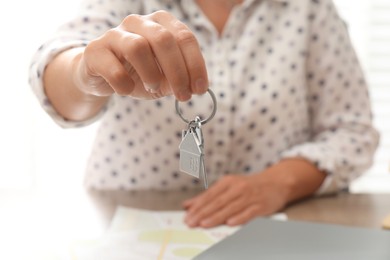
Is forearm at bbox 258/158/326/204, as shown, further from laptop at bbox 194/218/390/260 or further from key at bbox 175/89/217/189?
key at bbox 175/89/217/189

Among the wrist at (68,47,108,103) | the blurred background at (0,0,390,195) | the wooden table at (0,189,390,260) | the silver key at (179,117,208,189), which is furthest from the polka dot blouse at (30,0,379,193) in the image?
the blurred background at (0,0,390,195)

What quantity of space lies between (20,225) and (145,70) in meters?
0.34

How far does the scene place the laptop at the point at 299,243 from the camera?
638mm

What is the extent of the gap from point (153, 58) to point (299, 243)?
0.27 meters

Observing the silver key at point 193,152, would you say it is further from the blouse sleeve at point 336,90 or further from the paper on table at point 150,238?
the blouse sleeve at point 336,90

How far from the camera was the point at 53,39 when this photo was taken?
0.90 metres

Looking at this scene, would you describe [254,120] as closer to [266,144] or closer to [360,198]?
[266,144]

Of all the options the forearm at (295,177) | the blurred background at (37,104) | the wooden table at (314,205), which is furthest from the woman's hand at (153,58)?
the blurred background at (37,104)

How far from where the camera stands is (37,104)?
6.39ft

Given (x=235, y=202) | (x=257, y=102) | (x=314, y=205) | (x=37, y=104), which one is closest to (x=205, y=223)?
(x=235, y=202)

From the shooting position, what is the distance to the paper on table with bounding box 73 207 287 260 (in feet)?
2.15

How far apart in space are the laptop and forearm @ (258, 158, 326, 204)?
0.56 feet

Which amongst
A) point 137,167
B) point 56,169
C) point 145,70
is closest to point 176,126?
point 137,167

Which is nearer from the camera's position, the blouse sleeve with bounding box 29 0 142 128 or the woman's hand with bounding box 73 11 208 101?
the woman's hand with bounding box 73 11 208 101
